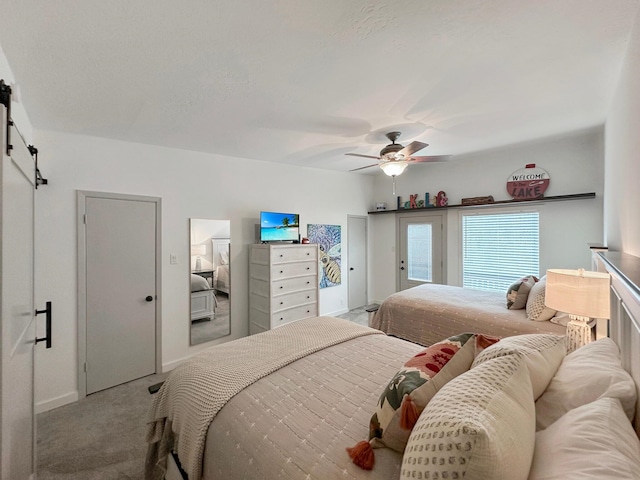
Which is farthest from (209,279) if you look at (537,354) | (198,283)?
(537,354)

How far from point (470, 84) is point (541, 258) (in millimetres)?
3094

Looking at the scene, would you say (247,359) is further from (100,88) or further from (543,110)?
(543,110)

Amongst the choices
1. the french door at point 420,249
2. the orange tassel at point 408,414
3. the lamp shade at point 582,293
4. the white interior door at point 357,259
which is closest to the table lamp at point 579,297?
the lamp shade at point 582,293

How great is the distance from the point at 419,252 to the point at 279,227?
2.79 metres

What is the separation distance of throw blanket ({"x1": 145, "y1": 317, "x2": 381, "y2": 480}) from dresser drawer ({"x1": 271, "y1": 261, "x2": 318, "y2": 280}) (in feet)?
5.75

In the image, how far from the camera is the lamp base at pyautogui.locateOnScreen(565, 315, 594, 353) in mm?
1803

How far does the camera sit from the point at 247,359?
5.58 ft

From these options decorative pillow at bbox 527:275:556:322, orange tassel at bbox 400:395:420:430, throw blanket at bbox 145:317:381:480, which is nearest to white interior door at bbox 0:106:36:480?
throw blanket at bbox 145:317:381:480

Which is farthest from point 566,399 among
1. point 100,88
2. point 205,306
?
point 205,306

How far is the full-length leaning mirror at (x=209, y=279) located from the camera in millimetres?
3691

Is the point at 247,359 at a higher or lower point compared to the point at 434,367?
lower

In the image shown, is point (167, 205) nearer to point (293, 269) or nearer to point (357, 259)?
point (293, 269)

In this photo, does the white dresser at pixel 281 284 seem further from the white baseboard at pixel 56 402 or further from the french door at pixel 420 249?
the french door at pixel 420 249

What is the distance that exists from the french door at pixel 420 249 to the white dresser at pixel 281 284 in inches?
83.6
